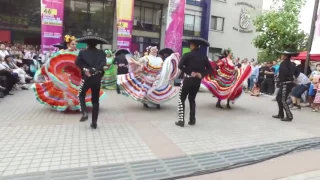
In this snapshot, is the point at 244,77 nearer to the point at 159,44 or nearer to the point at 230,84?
the point at 230,84

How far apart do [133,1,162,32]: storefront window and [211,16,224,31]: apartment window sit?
5445 millimetres

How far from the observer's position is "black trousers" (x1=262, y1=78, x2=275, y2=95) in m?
12.9

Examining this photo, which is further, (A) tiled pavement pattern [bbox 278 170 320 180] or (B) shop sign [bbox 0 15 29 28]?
(B) shop sign [bbox 0 15 29 28]

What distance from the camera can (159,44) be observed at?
1000 inches

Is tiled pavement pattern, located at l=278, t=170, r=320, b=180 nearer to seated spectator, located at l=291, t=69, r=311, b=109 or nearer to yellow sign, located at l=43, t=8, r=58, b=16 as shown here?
seated spectator, located at l=291, t=69, r=311, b=109

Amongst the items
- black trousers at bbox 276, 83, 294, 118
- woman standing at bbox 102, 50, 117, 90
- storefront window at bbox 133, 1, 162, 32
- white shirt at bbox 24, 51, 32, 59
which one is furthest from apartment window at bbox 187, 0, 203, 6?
black trousers at bbox 276, 83, 294, 118

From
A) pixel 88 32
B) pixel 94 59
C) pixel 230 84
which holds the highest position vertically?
pixel 88 32

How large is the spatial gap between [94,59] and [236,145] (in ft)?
9.71

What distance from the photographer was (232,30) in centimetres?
2786

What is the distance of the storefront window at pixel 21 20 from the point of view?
20078 millimetres

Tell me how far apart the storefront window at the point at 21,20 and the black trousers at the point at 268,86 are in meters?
16.7

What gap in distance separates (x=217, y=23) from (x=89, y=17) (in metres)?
12.3

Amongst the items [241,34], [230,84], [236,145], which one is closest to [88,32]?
[241,34]

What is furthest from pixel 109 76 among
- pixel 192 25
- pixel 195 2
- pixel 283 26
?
pixel 195 2
